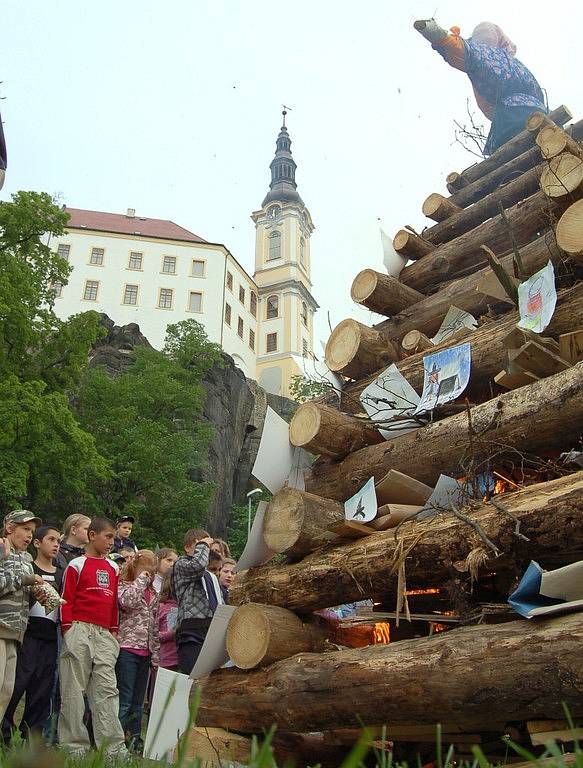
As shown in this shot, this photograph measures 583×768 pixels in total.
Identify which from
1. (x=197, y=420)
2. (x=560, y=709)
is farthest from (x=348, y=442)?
(x=197, y=420)

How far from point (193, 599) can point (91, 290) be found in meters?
50.2

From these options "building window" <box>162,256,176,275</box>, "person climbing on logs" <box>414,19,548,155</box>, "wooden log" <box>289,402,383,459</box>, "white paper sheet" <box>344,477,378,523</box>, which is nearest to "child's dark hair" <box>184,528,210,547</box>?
"wooden log" <box>289,402,383,459</box>

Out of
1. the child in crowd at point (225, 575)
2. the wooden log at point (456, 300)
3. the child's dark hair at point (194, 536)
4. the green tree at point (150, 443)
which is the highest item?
the green tree at point (150, 443)

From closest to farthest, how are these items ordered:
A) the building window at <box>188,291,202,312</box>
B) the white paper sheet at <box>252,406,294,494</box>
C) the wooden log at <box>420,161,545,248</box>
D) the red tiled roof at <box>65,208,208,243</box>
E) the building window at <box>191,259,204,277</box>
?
the white paper sheet at <box>252,406,294,494</box>, the wooden log at <box>420,161,545,248</box>, the building window at <box>188,291,202,312</box>, the building window at <box>191,259,204,277</box>, the red tiled roof at <box>65,208,208,243</box>

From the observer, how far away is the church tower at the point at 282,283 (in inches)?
2301

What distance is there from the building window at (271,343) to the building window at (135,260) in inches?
495

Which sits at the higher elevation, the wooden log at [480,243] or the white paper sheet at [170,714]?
the wooden log at [480,243]

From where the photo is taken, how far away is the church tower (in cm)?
5844

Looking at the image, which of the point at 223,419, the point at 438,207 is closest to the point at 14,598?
the point at 438,207

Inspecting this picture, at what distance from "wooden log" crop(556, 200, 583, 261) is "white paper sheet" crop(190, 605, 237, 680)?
315 cm

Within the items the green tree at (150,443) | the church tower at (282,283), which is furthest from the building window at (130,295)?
the green tree at (150,443)

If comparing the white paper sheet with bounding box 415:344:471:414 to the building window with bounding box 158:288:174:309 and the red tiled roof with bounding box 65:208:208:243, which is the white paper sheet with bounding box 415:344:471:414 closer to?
the building window with bounding box 158:288:174:309

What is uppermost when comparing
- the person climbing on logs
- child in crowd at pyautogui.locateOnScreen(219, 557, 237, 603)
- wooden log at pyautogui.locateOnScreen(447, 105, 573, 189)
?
the person climbing on logs

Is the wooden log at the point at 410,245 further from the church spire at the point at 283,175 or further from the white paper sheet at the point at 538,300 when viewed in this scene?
the church spire at the point at 283,175
